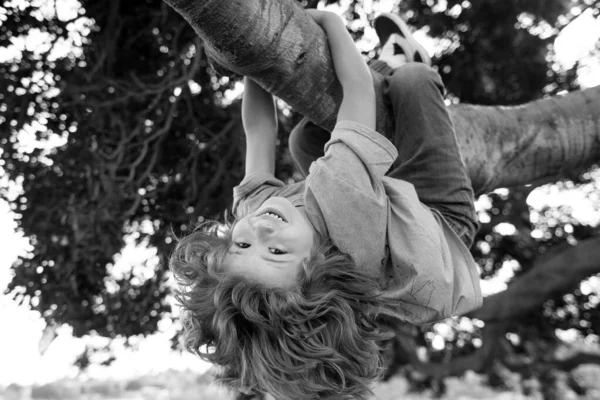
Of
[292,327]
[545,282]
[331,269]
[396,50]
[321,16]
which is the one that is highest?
[321,16]

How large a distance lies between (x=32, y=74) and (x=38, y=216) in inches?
31.1

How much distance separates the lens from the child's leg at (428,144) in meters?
2.42

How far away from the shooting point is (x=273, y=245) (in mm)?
2094

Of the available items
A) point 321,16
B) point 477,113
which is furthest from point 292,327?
point 477,113

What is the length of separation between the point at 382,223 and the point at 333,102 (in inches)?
17.4

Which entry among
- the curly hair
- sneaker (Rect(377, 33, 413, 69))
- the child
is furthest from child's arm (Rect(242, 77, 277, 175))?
sneaker (Rect(377, 33, 413, 69))

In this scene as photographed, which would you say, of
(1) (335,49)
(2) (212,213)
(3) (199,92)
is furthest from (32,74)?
(1) (335,49)

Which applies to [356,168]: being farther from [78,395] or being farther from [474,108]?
[78,395]

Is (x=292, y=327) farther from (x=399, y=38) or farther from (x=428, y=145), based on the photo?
(x=399, y=38)

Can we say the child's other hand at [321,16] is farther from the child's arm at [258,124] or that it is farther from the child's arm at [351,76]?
the child's arm at [258,124]

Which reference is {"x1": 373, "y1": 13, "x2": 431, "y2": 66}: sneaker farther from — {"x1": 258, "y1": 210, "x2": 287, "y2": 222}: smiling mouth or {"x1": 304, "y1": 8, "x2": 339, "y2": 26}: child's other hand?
{"x1": 258, "y1": 210, "x2": 287, "y2": 222}: smiling mouth

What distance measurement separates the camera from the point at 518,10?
14.9 feet

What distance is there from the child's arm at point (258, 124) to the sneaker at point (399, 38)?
717mm

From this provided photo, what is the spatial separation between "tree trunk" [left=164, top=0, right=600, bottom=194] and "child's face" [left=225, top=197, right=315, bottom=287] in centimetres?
38
